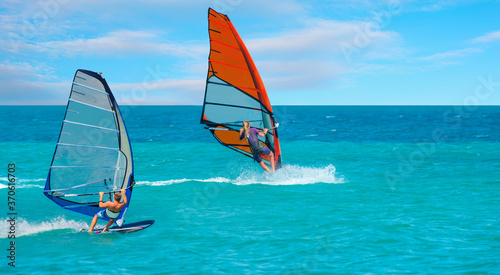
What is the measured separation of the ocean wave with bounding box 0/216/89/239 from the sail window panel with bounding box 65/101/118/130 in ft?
10.3

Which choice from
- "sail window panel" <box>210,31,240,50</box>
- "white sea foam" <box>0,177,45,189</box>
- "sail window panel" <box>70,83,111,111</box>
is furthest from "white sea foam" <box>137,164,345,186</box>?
"sail window panel" <box>70,83,111,111</box>

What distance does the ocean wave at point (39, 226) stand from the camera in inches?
436

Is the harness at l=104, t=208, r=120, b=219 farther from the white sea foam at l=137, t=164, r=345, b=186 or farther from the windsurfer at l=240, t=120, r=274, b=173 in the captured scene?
the white sea foam at l=137, t=164, r=345, b=186

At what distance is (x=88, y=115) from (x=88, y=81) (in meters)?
0.72

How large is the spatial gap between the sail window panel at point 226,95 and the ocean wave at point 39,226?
6002mm

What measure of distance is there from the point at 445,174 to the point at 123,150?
1543 centimetres

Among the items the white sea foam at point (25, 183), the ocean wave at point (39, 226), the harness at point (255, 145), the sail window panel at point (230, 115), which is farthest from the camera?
the white sea foam at point (25, 183)

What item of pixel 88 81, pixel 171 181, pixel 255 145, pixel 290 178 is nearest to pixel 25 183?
pixel 171 181

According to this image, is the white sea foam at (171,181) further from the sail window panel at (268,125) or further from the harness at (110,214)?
the harness at (110,214)

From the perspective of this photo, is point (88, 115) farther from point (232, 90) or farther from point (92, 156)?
point (232, 90)

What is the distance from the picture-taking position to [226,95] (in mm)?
15414

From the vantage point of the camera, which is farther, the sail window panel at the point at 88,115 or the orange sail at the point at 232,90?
the orange sail at the point at 232,90

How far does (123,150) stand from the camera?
33.9 ft

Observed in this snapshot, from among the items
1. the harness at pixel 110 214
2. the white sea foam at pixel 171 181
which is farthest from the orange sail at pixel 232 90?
the harness at pixel 110 214
